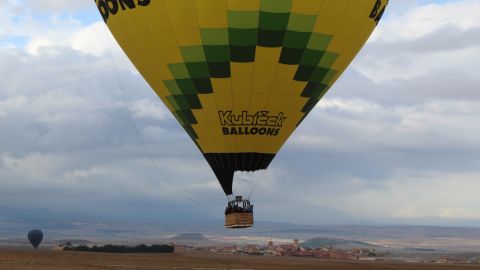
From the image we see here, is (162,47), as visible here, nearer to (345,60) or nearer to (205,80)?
(205,80)

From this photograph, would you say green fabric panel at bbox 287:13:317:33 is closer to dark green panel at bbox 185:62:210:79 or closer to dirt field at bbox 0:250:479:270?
dark green panel at bbox 185:62:210:79

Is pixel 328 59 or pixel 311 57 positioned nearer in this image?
pixel 311 57

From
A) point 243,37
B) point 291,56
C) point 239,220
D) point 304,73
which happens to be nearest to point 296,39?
point 291,56

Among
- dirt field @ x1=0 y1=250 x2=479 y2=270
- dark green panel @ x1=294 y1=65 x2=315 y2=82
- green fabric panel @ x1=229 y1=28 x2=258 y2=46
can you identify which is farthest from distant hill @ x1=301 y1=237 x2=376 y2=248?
green fabric panel @ x1=229 y1=28 x2=258 y2=46

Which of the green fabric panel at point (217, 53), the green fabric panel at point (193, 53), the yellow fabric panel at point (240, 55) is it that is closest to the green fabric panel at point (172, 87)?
the yellow fabric panel at point (240, 55)

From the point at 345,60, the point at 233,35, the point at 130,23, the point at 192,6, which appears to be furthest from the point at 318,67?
the point at 130,23

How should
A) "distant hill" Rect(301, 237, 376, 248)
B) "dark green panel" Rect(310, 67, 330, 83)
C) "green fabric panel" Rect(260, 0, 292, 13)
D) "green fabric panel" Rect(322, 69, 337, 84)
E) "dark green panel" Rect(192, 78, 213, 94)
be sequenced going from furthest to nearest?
"distant hill" Rect(301, 237, 376, 248) → "green fabric panel" Rect(322, 69, 337, 84) → "dark green panel" Rect(310, 67, 330, 83) → "dark green panel" Rect(192, 78, 213, 94) → "green fabric panel" Rect(260, 0, 292, 13)

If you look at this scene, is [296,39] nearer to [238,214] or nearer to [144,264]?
[238,214]
